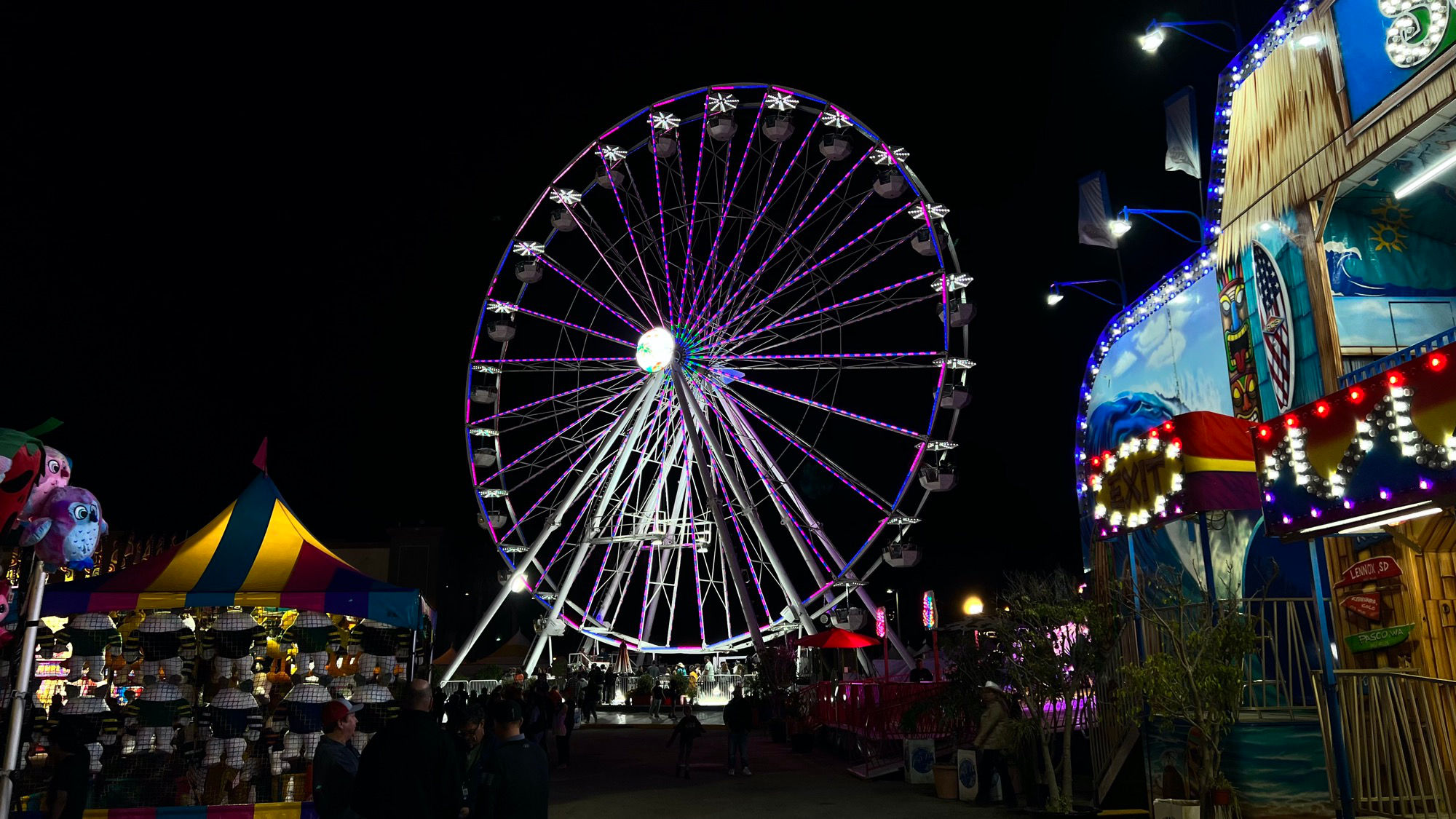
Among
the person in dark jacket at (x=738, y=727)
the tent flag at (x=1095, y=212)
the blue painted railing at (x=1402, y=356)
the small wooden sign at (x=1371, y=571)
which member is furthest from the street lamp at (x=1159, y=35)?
the person in dark jacket at (x=738, y=727)

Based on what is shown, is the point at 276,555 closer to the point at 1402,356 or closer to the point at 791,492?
the point at 1402,356

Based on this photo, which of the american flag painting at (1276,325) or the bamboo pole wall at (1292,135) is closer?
the bamboo pole wall at (1292,135)

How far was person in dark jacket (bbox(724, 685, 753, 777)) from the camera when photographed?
1477 centimetres

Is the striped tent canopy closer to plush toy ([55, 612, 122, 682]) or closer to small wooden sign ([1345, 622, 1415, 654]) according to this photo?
plush toy ([55, 612, 122, 682])

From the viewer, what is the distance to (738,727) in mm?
14828

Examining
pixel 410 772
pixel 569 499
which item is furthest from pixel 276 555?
pixel 569 499

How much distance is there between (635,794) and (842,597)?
485 inches

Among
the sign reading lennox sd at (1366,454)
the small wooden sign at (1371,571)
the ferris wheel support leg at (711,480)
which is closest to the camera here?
the sign reading lennox sd at (1366,454)

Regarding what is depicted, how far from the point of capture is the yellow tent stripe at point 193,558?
33.3ft

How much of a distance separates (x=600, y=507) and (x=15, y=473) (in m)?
16.6

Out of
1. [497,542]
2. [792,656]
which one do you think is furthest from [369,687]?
[792,656]

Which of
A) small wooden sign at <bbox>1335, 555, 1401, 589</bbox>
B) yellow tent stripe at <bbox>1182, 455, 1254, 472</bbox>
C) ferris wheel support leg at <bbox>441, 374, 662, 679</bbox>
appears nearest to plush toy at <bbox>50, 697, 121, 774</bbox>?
yellow tent stripe at <bbox>1182, 455, 1254, 472</bbox>

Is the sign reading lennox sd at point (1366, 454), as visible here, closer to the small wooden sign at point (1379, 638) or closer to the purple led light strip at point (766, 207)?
the small wooden sign at point (1379, 638)

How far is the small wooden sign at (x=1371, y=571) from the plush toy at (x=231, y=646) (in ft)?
36.0
